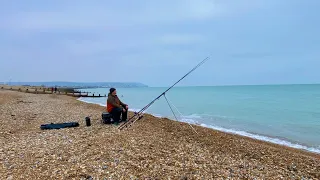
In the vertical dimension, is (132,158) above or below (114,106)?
below

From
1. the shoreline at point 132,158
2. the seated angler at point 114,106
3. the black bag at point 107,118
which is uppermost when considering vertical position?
the seated angler at point 114,106

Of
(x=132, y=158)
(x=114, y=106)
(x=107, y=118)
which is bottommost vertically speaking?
(x=132, y=158)

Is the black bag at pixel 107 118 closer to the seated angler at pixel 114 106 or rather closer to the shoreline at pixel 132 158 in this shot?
the seated angler at pixel 114 106

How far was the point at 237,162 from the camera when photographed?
305 inches

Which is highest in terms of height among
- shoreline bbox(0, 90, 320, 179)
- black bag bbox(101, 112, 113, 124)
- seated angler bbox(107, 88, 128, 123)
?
seated angler bbox(107, 88, 128, 123)

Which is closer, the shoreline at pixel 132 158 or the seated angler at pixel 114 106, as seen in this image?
the shoreline at pixel 132 158

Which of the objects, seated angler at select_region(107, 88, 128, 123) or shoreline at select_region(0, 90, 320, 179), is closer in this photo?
shoreline at select_region(0, 90, 320, 179)

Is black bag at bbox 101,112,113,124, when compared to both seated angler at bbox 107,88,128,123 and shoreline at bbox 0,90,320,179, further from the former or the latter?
shoreline at bbox 0,90,320,179

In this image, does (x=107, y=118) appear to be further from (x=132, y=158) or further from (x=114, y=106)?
(x=132, y=158)

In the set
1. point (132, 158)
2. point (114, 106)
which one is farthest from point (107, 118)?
point (132, 158)

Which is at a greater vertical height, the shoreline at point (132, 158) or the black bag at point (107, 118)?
the black bag at point (107, 118)

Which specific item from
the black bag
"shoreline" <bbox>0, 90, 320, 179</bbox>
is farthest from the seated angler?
"shoreline" <bbox>0, 90, 320, 179</bbox>

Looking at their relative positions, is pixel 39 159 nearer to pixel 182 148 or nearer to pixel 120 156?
pixel 120 156

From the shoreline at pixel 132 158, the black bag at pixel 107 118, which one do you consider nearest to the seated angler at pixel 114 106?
the black bag at pixel 107 118
